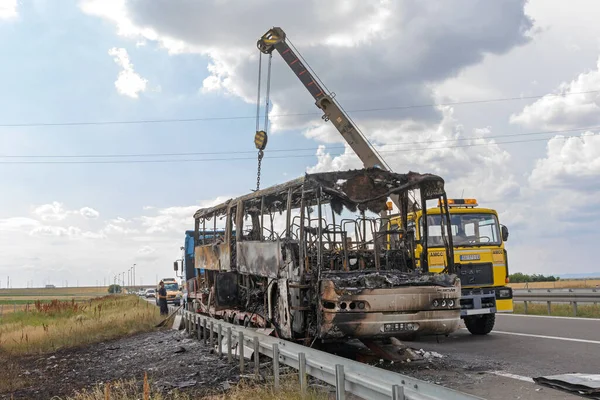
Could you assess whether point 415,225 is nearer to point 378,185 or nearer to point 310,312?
point 378,185

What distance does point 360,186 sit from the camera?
10.1 m

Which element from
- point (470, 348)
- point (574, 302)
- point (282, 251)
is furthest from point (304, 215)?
point (574, 302)

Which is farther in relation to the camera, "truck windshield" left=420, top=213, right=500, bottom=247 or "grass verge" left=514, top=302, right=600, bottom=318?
"grass verge" left=514, top=302, right=600, bottom=318

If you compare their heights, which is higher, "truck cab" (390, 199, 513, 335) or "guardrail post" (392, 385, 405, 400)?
"truck cab" (390, 199, 513, 335)

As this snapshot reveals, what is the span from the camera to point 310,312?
359 inches

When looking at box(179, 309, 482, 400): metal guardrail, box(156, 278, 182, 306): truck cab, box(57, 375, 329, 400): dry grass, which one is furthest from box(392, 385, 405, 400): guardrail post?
box(156, 278, 182, 306): truck cab

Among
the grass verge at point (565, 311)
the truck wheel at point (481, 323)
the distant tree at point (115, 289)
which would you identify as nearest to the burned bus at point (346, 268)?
the truck wheel at point (481, 323)

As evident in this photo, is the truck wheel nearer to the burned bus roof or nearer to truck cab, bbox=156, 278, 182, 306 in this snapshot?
the burned bus roof

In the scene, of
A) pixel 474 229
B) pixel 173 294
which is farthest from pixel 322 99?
pixel 173 294

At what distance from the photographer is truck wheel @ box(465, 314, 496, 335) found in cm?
1328

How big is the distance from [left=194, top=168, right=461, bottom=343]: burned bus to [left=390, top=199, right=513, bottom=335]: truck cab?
2364 millimetres

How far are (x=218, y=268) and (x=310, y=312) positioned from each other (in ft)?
22.0

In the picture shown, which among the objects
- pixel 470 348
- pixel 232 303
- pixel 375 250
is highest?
pixel 375 250

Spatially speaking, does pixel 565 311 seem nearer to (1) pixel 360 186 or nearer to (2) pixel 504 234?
(2) pixel 504 234
